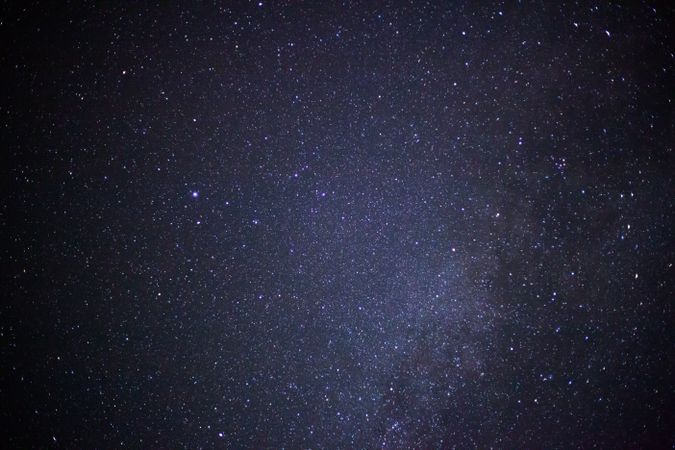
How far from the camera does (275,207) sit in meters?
0.91

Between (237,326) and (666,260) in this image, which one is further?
(666,260)

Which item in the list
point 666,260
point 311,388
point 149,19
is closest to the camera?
point 149,19

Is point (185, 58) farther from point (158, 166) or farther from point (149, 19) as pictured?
point (158, 166)

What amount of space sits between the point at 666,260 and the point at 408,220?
1.16 metres

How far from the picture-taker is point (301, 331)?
0.94 meters

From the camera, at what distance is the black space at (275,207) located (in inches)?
34.8

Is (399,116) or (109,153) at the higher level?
(399,116)

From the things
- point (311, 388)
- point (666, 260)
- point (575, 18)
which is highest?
point (575, 18)

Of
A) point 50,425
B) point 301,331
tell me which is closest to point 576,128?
point 301,331

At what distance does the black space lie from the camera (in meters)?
0.88

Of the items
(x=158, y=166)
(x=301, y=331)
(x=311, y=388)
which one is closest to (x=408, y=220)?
(x=301, y=331)

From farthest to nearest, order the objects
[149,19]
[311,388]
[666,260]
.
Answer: [666,260], [311,388], [149,19]

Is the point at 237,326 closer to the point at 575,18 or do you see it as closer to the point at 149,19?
the point at 149,19

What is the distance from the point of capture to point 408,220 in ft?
3.19
